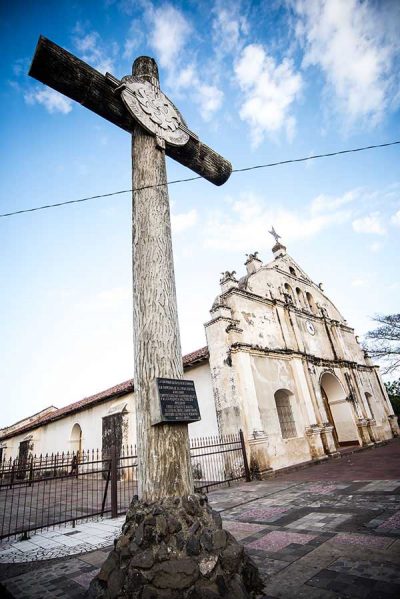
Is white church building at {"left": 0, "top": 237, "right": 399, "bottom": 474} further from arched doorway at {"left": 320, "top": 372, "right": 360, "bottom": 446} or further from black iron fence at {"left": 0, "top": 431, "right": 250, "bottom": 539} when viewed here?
black iron fence at {"left": 0, "top": 431, "right": 250, "bottom": 539}

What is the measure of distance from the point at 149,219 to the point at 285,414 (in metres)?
10.3

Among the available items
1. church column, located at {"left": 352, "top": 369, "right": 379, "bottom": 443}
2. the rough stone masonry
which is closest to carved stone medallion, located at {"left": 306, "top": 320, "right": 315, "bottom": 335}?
church column, located at {"left": 352, "top": 369, "right": 379, "bottom": 443}

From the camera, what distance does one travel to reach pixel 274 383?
11.1 metres

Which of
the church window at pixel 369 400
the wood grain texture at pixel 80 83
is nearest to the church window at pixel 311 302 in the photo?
the church window at pixel 369 400

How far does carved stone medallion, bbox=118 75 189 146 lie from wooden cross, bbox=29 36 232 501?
0.01 m

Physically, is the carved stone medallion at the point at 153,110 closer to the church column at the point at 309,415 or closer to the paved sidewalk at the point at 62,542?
the paved sidewalk at the point at 62,542

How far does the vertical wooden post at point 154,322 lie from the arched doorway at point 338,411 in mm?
13237

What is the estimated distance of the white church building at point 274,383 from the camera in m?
9.91

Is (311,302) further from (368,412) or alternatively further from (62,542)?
(62,542)

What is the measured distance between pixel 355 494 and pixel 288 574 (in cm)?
341

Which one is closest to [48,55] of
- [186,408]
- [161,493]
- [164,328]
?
[164,328]

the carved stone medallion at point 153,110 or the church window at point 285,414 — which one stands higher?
the carved stone medallion at point 153,110

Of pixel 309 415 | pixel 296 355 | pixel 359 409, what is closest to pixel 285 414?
pixel 309 415

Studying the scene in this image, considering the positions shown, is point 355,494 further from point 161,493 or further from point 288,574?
point 161,493
